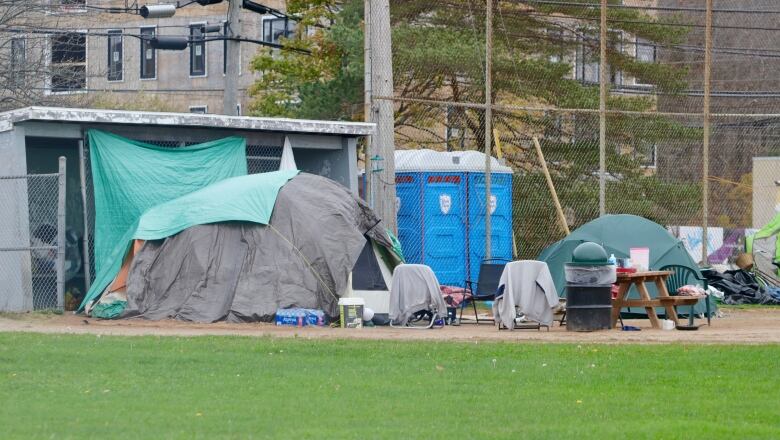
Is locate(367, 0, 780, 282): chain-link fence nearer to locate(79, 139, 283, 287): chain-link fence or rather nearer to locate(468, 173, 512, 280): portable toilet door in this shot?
locate(468, 173, 512, 280): portable toilet door

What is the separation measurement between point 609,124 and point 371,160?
6109mm

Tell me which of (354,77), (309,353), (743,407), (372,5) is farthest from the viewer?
(354,77)

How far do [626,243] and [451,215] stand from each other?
430 centimetres

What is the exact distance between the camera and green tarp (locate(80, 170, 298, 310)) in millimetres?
17953

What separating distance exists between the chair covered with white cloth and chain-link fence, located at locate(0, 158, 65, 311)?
20.7 ft

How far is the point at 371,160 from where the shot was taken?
21.0 meters

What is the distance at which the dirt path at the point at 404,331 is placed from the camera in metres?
15.3

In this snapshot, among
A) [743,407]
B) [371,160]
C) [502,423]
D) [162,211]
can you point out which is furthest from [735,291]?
[502,423]

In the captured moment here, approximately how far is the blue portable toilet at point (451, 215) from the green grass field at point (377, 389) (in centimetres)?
774

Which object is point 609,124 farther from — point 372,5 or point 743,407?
point 743,407

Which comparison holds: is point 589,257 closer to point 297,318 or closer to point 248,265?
point 297,318

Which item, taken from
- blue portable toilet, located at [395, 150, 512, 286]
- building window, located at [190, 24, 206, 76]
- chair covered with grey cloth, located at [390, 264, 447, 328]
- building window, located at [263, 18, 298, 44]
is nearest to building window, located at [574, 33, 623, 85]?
blue portable toilet, located at [395, 150, 512, 286]

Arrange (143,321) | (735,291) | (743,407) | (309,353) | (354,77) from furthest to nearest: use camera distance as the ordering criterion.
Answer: (354,77) → (735,291) → (143,321) → (309,353) → (743,407)

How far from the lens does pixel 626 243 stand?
18734 mm
